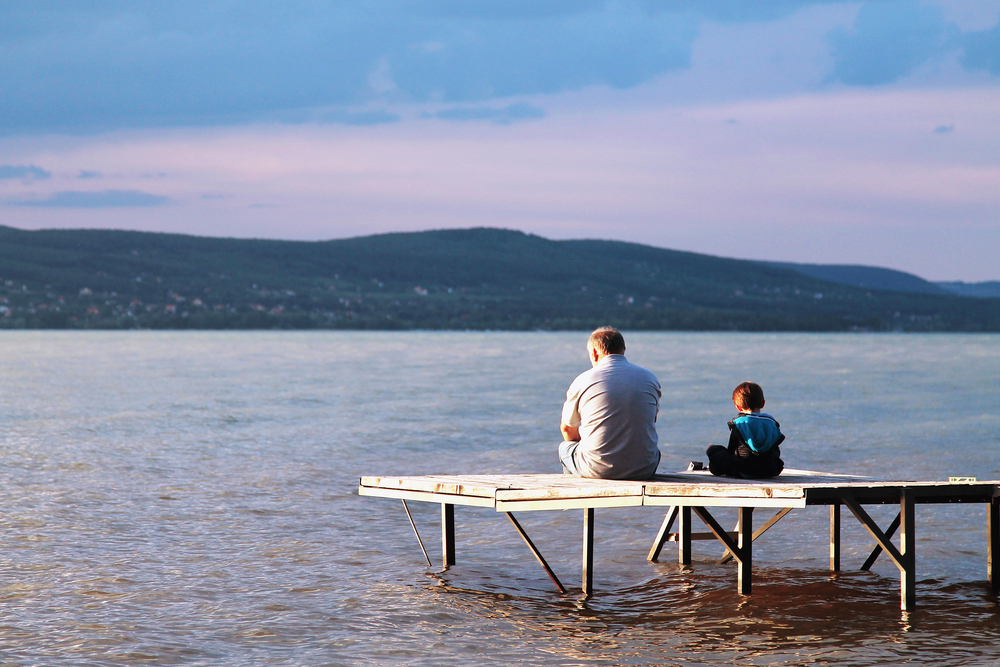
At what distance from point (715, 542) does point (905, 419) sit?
2114 cm

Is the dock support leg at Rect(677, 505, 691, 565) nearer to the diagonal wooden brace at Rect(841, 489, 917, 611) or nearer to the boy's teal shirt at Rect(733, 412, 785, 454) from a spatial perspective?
the boy's teal shirt at Rect(733, 412, 785, 454)

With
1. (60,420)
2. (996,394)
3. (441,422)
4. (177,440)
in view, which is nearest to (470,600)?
(177,440)

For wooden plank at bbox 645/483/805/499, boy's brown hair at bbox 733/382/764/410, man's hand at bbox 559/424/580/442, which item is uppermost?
boy's brown hair at bbox 733/382/764/410

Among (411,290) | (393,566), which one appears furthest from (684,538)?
(411,290)

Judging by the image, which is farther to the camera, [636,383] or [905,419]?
[905,419]

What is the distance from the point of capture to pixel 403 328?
15400 cm

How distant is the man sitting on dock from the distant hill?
456ft

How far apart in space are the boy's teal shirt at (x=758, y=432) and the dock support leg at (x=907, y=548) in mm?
1062

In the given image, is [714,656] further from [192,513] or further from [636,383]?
[192,513]

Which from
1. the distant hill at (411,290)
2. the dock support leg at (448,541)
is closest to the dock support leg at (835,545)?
the dock support leg at (448,541)

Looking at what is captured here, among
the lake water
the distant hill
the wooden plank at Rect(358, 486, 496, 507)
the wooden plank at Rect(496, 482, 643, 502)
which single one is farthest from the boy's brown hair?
the distant hill

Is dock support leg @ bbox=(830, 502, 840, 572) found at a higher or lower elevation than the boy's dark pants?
lower

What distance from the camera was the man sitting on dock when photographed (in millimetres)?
8422

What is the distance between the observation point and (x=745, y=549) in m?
8.59
